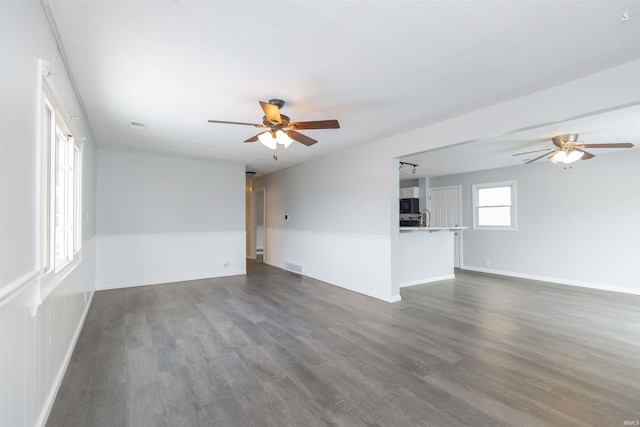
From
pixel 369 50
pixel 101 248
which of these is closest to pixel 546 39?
pixel 369 50

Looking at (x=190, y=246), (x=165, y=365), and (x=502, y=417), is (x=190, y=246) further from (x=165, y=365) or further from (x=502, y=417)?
(x=502, y=417)

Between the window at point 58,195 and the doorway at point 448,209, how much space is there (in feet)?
25.1

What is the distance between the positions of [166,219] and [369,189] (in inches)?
160

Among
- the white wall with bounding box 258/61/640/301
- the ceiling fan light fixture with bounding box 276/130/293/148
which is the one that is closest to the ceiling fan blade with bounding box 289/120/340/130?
the ceiling fan light fixture with bounding box 276/130/293/148

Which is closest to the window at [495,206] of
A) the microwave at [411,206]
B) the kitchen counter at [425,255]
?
the microwave at [411,206]

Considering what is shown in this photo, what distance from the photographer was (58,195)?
2.62m

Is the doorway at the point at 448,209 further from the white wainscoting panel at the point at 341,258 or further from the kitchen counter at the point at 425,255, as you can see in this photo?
the white wainscoting panel at the point at 341,258

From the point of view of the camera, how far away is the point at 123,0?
5.60ft

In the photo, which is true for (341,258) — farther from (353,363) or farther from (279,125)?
(279,125)

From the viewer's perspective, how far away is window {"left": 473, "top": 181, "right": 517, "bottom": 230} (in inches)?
264

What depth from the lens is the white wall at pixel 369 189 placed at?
2664 mm

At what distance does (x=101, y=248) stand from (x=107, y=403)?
407cm

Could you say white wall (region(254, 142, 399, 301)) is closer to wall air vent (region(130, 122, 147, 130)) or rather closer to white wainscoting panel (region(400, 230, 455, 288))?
white wainscoting panel (region(400, 230, 455, 288))

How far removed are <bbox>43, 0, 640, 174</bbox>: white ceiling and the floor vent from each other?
393cm
